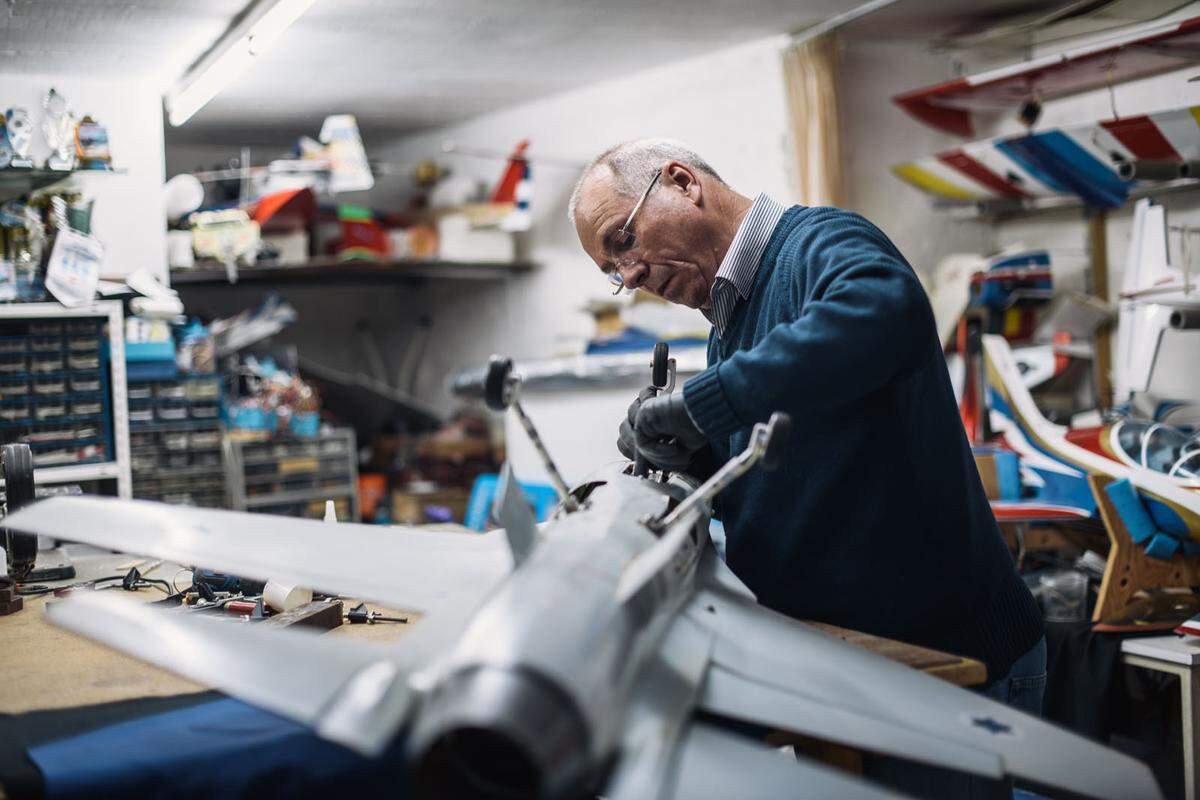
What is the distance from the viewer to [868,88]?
16.6ft

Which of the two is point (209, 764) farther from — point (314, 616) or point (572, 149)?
point (572, 149)

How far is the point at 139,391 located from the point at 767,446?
3.87m

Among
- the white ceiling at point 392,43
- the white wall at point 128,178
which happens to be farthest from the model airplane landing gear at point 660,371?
the white wall at point 128,178

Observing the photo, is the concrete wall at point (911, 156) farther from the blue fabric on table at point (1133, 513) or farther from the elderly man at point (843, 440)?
the elderly man at point (843, 440)

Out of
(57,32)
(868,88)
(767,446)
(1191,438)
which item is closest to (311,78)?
(57,32)

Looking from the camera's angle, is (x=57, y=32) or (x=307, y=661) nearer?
(x=307, y=661)

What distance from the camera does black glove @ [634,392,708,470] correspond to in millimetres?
1459

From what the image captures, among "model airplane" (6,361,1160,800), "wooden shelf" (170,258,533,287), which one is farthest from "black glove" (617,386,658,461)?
"wooden shelf" (170,258,533,287)

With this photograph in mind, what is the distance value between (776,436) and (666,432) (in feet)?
0.72

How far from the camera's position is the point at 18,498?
96.0 inches

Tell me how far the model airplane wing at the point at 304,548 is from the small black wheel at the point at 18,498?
92 cm

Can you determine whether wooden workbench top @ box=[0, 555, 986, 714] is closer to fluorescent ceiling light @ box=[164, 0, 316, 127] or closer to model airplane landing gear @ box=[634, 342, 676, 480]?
model airplane landing gear @ box=[634, 342, 676, 480]

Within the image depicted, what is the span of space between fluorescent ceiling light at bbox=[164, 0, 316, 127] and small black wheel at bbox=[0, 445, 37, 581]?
193 cm

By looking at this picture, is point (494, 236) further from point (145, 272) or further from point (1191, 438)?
point (1191, 438)
